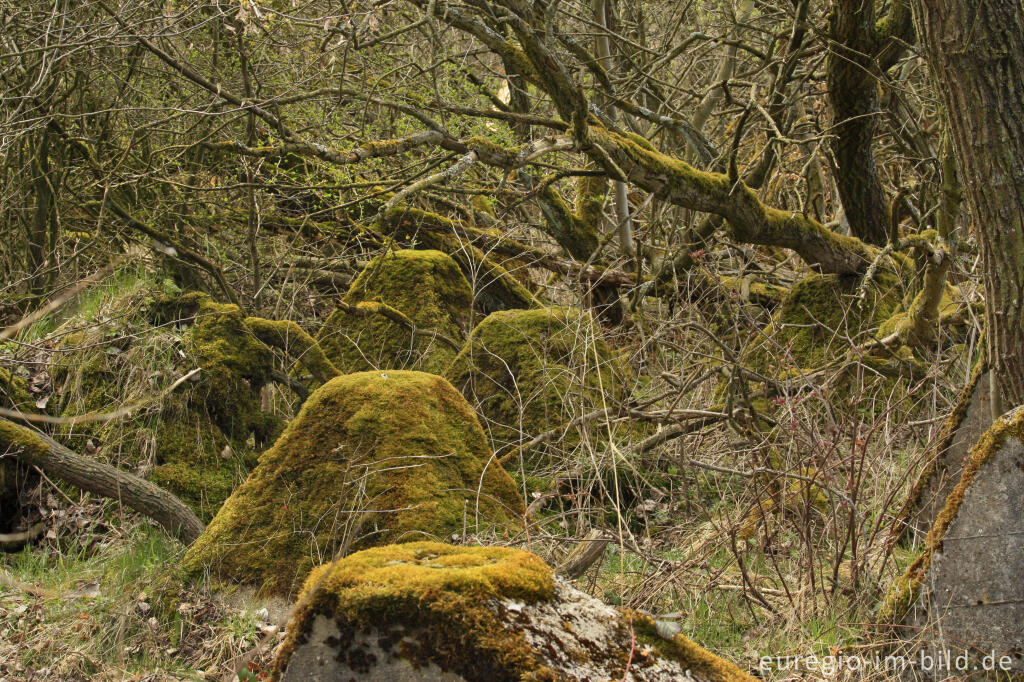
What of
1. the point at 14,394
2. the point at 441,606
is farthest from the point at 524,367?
the point at 441,606

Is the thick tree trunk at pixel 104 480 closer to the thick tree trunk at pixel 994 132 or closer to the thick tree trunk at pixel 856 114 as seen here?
the thick tree trunk at pixel 994 132

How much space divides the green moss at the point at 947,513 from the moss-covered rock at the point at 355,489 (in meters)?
1.93

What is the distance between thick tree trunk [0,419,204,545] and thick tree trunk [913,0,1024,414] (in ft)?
14.3

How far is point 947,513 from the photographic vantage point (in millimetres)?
3209

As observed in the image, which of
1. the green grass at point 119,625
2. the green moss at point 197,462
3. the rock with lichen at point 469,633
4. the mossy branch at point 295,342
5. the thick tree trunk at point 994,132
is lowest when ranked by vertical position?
the green grass at point 119,625

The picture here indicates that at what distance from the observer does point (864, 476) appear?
4.55 m

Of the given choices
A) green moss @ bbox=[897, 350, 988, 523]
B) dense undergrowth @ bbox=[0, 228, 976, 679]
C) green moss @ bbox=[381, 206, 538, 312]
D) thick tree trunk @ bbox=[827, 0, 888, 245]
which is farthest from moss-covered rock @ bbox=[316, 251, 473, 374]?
green moss @ bbox=[897, 350, 988, 523]

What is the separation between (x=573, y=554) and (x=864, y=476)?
5.95 feet

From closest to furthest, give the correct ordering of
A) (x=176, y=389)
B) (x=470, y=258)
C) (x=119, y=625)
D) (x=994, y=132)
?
(x=994, y=132), (x=119, y=625), (x=176, y=389), (x=470, y=258)

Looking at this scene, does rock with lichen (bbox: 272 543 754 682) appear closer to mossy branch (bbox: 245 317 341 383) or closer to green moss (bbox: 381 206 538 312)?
mossy branch (bbox: 245 317 341 383)

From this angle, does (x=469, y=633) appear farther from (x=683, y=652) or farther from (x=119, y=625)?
(x=119, y=625)

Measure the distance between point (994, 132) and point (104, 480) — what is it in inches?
195

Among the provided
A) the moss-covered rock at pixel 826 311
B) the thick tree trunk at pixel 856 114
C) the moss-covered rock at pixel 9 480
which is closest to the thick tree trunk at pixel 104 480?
the moss-covered rock at pixel 9 480

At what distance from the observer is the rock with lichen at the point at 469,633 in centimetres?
219
